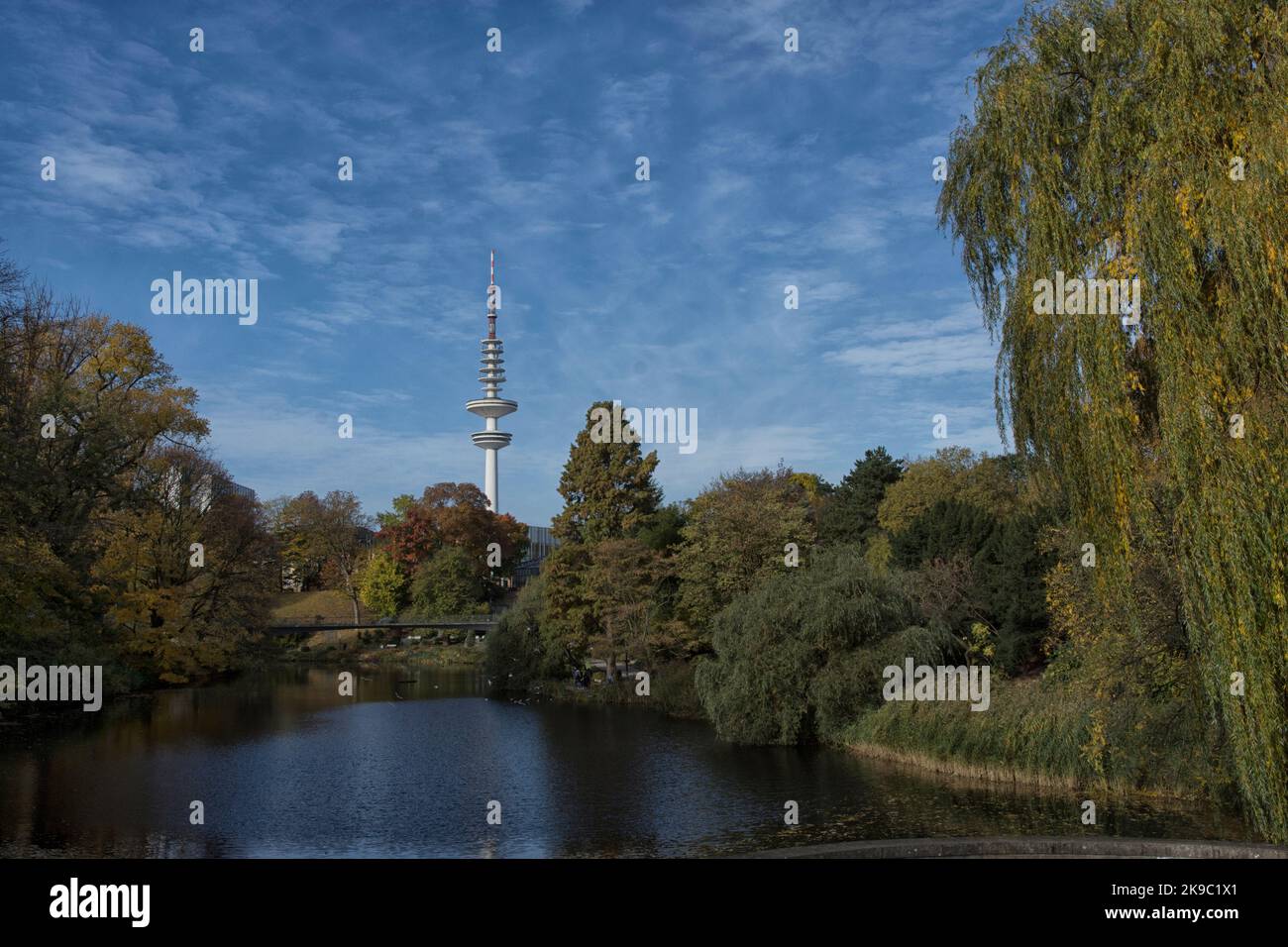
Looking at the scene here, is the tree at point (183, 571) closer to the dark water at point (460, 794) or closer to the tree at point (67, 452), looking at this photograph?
the tree at point (67, 452)

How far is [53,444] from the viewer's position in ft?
93.6

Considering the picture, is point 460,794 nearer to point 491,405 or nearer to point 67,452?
point 67,452

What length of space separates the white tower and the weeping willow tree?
4139 inches

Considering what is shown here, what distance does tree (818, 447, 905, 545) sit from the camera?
151 ft

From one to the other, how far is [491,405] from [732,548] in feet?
300

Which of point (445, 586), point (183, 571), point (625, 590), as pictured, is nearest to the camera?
point (625, 590)

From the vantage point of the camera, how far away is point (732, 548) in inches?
1353

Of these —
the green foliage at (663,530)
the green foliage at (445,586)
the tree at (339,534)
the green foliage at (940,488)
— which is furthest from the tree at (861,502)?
the tree at (339,534)

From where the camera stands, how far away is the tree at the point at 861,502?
45875 millimetres

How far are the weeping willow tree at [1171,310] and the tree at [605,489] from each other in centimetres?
3160

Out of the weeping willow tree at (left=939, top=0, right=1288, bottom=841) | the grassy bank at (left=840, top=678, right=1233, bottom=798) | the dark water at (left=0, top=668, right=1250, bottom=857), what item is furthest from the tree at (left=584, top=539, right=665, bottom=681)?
the weeping willow tree at (left=939, top=0, right=1288, bottom=841)

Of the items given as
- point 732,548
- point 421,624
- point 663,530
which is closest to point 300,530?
point 421,624

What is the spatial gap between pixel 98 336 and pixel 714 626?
2688cm
